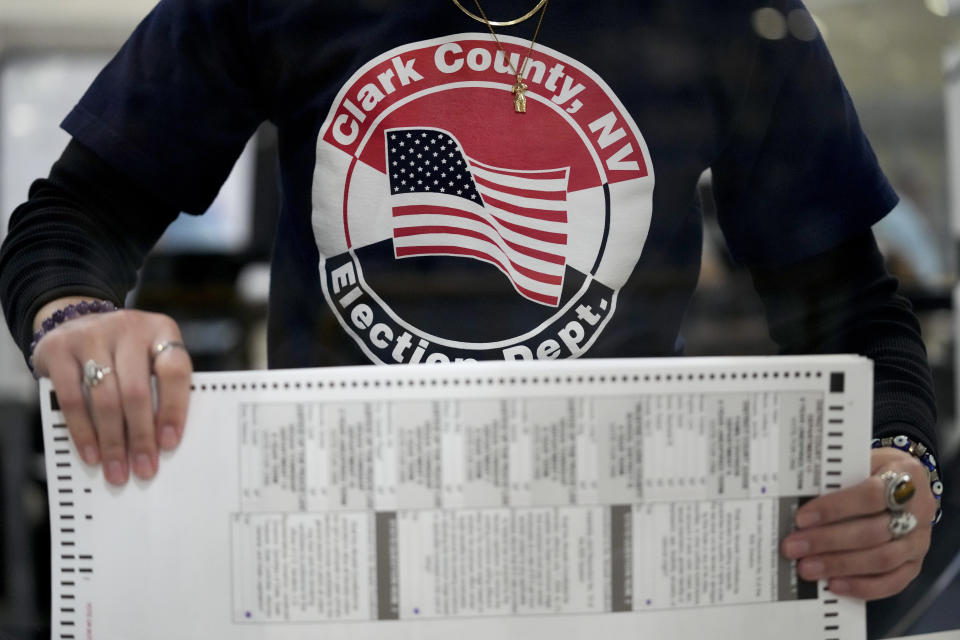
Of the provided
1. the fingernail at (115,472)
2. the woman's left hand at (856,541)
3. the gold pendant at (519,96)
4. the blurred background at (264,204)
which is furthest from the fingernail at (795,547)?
the fingernail at (115,472)

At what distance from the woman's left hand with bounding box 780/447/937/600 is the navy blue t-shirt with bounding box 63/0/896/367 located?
19 centimetres

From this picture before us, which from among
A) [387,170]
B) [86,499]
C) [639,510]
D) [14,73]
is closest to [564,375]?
[639,510]

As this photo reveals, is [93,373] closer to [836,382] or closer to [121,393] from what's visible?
[121,393]

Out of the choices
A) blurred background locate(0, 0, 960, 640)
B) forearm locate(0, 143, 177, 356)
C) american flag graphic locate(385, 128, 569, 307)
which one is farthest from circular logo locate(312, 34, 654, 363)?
forearm locate(0, 143, 177, 356)

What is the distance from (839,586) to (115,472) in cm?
60

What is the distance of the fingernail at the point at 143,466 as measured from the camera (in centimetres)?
63

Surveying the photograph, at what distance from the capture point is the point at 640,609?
0.67 m

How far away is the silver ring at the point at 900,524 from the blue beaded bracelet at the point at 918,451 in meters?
0.06

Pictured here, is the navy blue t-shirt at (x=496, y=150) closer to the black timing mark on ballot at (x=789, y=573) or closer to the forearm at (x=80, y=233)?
the forearm at (x=80, y=233)

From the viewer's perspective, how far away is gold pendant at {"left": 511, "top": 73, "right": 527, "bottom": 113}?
0.70m

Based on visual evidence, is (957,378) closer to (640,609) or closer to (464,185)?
(640,609)

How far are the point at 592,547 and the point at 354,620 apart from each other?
200 millimetres

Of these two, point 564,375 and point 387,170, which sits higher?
point 387,170

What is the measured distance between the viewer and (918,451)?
748mm
